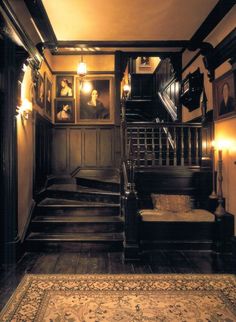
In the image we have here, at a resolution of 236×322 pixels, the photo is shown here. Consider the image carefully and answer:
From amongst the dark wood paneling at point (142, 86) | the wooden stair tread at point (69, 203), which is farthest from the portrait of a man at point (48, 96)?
the dark wood paneling at point (142, 86)

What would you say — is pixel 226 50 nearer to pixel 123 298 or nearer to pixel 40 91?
pixel 40 91

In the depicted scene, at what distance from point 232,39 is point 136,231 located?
10.2ft

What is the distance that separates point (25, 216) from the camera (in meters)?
4.64

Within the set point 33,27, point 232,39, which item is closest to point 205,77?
point 232,39

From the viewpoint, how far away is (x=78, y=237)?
4.55 meters

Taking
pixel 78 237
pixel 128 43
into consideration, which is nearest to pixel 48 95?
pixel 128 43

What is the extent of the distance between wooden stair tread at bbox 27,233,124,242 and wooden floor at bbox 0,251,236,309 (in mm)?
241

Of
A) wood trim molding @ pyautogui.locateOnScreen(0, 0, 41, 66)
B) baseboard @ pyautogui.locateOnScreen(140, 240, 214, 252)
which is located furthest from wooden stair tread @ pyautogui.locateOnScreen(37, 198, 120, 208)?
wood trim molding @ pyautogui.locateOnScreen(0, 0, 41, 66)

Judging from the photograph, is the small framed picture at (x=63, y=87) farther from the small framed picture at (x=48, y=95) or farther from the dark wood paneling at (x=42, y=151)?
the dark wood paneling at (x=42, y=151)

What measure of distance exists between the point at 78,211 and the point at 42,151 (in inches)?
69.3

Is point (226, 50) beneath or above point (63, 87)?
beneath

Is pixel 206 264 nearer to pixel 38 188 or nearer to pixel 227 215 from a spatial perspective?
pixel 227 215

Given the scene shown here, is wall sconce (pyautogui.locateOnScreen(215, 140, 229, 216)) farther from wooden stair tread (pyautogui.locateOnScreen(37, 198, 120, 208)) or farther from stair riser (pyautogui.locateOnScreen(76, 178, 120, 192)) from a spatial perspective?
stair riser (pyautogui.locateOnScreen(76, 178, 120, 192))

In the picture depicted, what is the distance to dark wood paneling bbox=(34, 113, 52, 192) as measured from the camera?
5.53 meters
